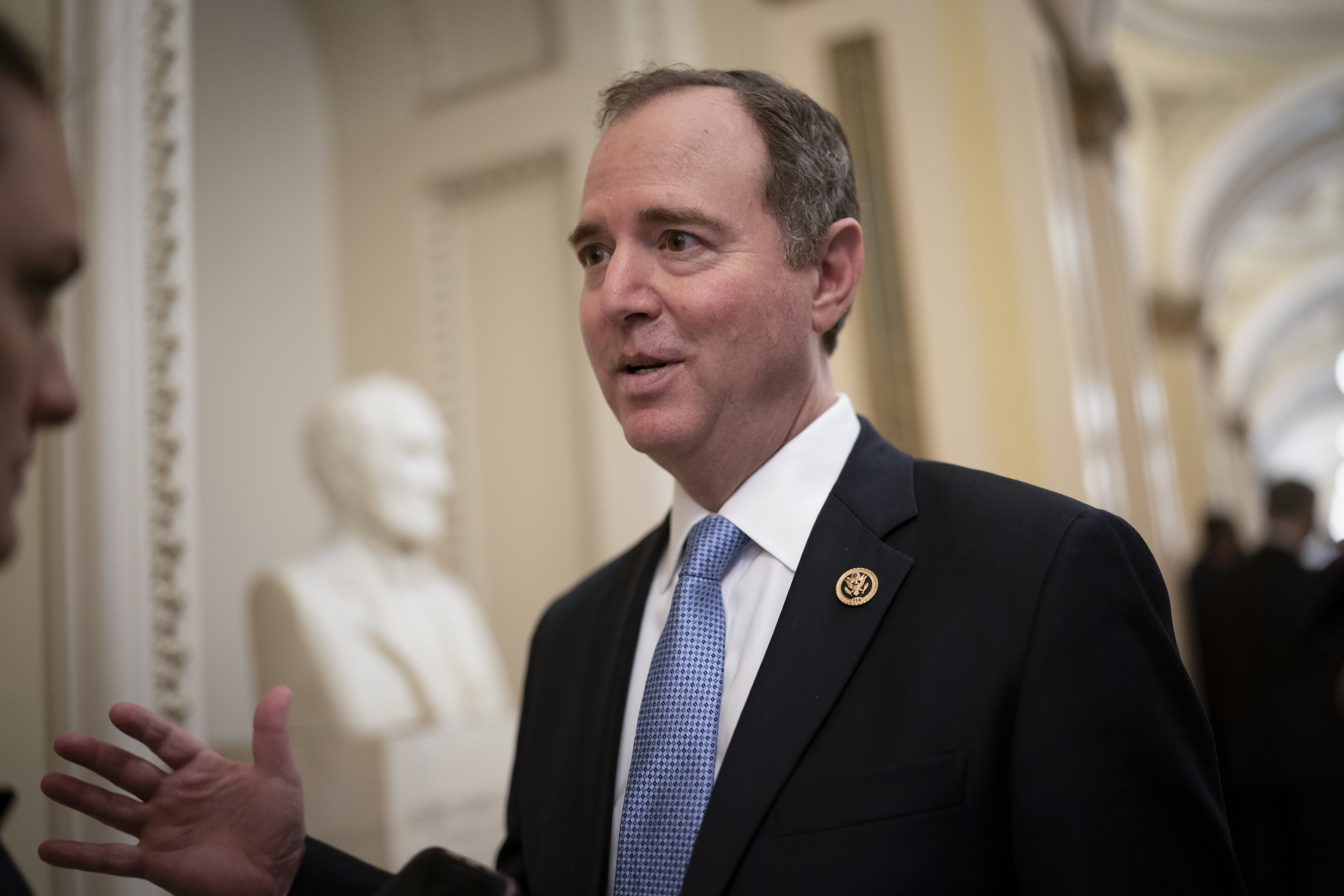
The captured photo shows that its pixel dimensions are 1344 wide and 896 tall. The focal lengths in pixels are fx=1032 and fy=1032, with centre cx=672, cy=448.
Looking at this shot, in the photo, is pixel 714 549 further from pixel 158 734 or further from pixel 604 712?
pixel 158 734

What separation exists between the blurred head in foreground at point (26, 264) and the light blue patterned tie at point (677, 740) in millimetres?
748

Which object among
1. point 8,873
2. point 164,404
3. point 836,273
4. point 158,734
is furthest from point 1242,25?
point 8,873

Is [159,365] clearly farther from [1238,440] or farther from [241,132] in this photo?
[1238,440]

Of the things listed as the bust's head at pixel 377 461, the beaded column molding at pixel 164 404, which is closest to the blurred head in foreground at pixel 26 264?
the beaded column molding at pixel 164 404

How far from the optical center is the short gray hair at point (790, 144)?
1.42 m

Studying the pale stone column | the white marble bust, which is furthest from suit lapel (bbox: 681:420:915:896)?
the white marble bust

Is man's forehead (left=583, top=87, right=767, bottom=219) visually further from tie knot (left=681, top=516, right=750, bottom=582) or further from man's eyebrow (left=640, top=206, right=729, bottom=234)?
tie knot (left=681, top=516, right=750, bottom=582)

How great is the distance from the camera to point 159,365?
1.86m

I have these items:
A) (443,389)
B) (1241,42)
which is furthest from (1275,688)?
(1241,42)

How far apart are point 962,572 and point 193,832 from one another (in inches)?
37.6

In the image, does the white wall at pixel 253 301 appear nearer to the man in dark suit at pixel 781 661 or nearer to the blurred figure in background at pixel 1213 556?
the man in dark suit at pixel 781 661

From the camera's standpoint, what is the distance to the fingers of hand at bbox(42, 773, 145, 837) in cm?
109

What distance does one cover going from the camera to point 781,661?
1.23 meters

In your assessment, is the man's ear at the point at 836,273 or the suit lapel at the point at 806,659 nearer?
the suit lapel at the point at 806,659
